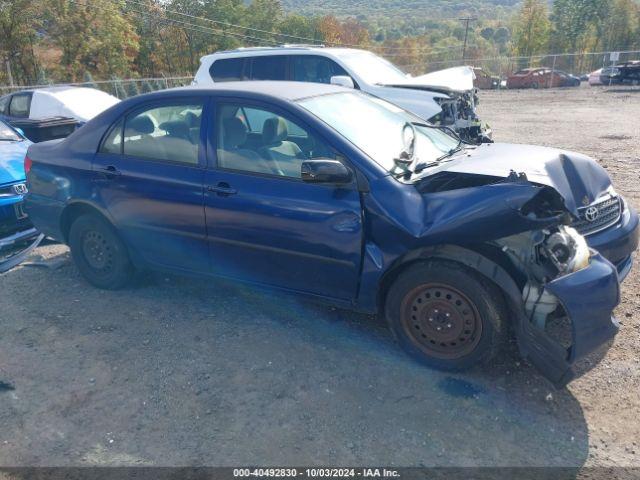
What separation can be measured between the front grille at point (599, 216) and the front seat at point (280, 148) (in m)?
1.94

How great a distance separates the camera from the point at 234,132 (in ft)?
13.0

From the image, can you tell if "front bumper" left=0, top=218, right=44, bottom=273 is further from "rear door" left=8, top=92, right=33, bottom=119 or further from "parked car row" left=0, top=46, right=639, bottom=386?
"rear door" left=8, top=92, right=33, bottom=119

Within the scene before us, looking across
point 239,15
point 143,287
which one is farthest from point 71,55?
point 143,287

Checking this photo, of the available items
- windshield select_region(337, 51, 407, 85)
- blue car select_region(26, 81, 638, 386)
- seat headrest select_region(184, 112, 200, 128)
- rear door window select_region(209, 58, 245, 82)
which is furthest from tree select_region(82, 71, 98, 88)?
seat headrest select_region(184, 112, 200, 128)

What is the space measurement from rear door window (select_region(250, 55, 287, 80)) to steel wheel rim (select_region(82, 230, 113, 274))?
5412 mm

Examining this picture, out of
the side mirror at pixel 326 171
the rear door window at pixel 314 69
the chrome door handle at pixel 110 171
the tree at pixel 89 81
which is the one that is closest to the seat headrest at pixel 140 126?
the chrome door handle at pixel 110 171

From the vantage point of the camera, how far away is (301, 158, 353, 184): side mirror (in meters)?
3.33

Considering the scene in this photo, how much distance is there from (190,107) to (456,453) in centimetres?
305

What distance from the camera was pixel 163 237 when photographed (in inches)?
167

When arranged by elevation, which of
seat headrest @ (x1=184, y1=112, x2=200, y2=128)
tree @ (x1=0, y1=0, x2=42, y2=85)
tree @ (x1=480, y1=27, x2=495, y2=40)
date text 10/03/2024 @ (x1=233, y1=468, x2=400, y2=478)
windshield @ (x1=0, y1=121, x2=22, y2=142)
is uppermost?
tree @ (x1=480, y1=27, x2=495, y2=40)

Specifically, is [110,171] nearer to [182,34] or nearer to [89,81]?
[89,81]

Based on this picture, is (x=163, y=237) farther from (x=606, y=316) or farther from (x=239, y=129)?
(x=606, y=316)

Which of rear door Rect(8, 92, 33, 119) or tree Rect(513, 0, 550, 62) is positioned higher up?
tree Rect(513, 0, 550, 62)

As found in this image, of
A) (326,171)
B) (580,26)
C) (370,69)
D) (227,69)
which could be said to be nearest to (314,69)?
(370,69)
